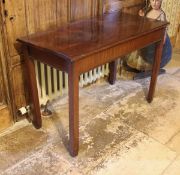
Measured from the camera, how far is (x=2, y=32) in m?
1.74

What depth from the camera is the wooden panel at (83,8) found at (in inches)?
83.4

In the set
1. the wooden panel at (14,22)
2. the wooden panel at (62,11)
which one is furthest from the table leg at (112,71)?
the wooden panel at (14,22)

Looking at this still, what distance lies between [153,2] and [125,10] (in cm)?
27

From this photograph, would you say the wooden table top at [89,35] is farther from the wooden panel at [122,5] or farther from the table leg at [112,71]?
the table leg at [112,71]

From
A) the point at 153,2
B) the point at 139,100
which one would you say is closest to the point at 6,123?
the point at 139,100

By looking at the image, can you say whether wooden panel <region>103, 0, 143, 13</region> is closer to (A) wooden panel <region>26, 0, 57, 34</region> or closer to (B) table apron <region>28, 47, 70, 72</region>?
(A) wooden panel <region>26, 0, 57, 34</region>

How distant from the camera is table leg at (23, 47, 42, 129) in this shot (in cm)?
180

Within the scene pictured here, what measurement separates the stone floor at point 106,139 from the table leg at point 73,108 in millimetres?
103

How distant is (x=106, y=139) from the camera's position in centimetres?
200

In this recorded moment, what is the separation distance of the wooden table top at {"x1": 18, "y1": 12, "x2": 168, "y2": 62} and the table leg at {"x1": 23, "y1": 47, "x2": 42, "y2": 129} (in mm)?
160

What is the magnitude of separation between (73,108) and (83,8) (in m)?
0.97

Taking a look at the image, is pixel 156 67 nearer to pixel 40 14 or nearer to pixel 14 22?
pixel 40 14

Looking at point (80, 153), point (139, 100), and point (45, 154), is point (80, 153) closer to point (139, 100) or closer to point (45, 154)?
point (45, 154)

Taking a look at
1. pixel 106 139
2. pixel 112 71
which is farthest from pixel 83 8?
pixel 106 139
